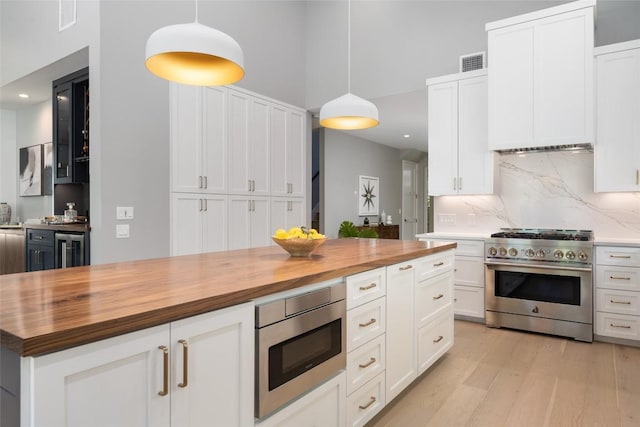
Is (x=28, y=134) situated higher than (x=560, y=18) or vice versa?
(x=560, y=18)

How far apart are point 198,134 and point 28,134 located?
3.98 metres

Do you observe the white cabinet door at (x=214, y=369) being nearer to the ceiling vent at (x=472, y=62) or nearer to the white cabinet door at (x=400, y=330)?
the white cabinet door at (x=400, y=330)

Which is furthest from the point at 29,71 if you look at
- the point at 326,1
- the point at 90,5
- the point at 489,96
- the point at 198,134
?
the point at 489,96

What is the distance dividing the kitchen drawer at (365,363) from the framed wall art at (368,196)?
6721 mm

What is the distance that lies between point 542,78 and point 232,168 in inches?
129

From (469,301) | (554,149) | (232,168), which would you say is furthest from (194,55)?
(554,149)

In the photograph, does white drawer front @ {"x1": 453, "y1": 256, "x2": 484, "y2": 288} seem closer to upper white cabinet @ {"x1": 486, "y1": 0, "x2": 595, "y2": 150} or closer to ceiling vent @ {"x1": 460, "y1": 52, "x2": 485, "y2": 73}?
upper white cabinet @ {"x1": 486, "y1": 0, "x2": 595, "y2": 150}

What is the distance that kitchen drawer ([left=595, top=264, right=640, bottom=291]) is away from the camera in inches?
136

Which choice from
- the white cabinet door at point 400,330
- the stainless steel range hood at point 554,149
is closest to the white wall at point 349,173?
the stainless steel range hood at point 554,149

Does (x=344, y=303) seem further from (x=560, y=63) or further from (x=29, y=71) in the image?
(x=29, y=71)

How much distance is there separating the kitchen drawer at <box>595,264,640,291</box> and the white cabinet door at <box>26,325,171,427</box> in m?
3.76

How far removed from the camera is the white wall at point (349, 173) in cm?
796

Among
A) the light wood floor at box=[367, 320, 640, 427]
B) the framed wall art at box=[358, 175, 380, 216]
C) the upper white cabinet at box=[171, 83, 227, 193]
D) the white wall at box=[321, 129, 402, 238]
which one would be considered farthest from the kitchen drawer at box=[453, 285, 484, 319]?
the framed wall art at box=[358, 175, 380, 216]

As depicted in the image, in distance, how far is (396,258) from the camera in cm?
233
